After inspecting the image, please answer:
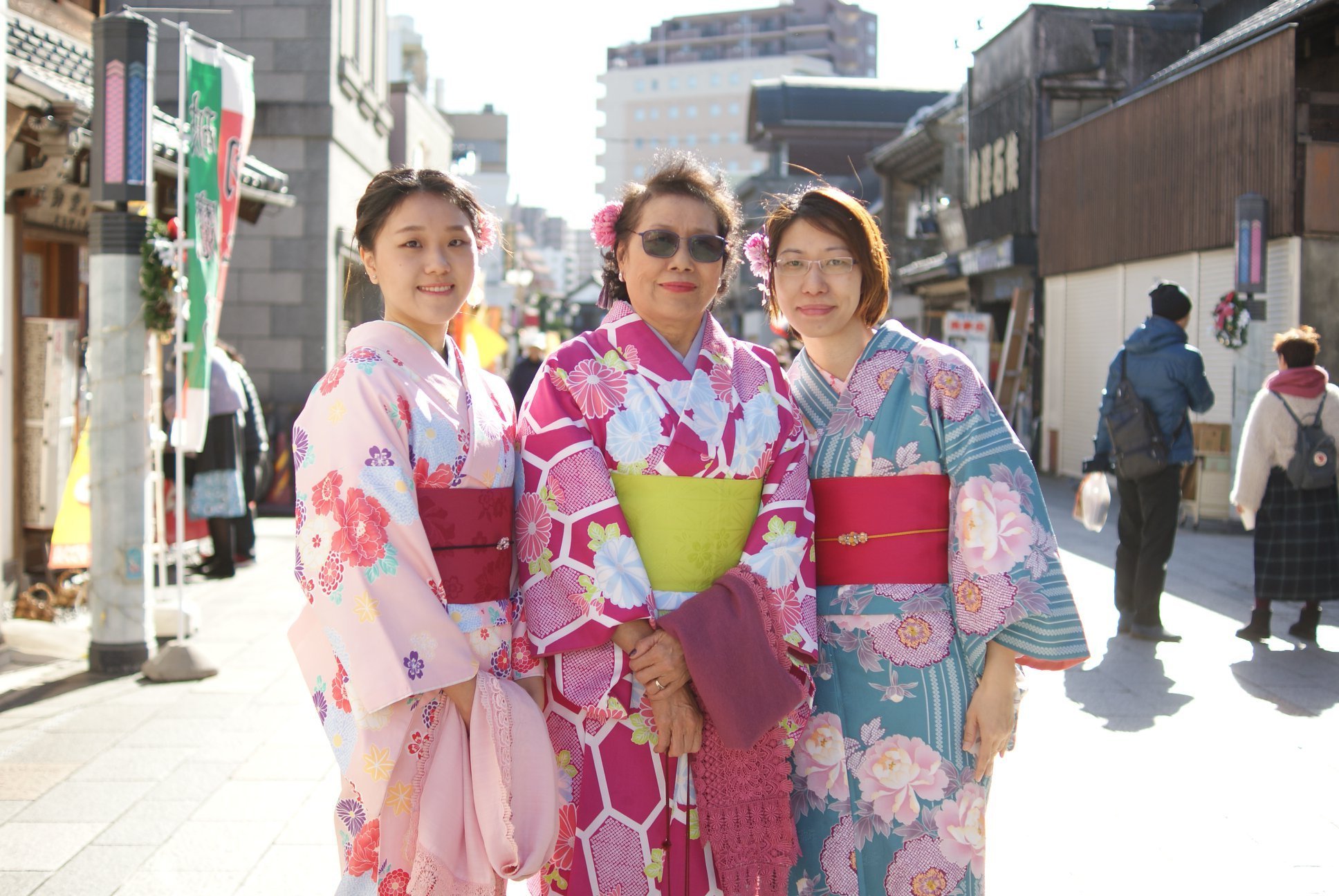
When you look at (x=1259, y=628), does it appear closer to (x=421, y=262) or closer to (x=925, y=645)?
(x=925, y=645)

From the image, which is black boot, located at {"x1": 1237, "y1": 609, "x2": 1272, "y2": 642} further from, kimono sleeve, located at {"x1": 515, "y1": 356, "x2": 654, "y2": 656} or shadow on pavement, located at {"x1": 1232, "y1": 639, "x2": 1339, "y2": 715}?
kimono sleeve, located at {"x1": 515, "y1": 356, "x2": 654, "y2": 656}

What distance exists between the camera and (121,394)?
18.6 feet

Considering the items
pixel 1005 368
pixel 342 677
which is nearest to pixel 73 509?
pixel 342 677

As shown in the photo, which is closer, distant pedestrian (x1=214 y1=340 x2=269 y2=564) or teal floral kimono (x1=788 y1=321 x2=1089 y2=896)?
teal floral kimono (x1=788 y1=321 x2=1089 y2=896)

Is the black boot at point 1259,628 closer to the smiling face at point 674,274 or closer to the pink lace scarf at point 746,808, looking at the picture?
the pink lace scarf at point 746,808

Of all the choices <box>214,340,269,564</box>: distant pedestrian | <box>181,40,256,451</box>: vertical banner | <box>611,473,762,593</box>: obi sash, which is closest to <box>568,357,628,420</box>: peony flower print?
<box>611,473,762,593</box>: obi sash

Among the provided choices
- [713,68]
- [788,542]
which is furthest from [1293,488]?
[713,68]

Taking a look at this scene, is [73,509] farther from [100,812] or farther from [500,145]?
[500,145]

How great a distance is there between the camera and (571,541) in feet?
8.01

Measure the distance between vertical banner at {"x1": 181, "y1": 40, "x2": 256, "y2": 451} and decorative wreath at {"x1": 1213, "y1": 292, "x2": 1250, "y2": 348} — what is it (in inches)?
361

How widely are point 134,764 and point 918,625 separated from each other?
11.1 ft

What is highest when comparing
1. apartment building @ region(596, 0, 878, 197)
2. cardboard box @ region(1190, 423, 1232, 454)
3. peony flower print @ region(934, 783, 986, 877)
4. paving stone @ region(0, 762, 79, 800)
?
apartment building @ region(596, 0, 878, 197)

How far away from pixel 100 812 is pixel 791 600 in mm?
2835

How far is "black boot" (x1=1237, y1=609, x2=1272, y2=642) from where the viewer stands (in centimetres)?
634
